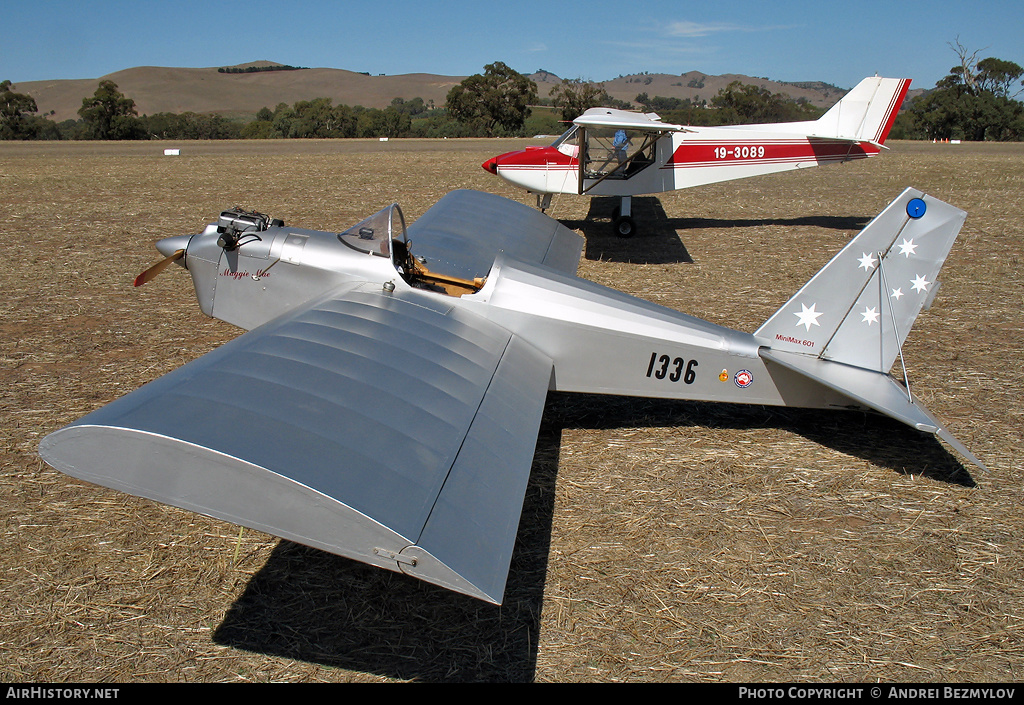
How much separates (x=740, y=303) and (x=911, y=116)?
55.2 m

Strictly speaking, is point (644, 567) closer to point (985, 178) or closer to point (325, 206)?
point (325, 206)

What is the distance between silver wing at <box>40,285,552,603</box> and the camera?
2982 millimetres

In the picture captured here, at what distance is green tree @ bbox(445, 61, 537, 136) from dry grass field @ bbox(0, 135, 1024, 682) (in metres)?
48.2

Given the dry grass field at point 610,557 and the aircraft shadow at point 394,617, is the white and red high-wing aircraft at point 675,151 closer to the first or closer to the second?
the dry grass field at point 610,557

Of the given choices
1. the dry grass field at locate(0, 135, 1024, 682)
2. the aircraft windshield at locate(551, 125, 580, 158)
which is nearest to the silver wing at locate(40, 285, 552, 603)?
the dry grass field at locate(0, 135, 1024, 682)

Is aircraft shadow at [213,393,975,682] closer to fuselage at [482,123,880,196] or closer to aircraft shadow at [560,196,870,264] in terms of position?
aircraft shadow at [560,196,870,264]

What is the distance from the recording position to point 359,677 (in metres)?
3.41

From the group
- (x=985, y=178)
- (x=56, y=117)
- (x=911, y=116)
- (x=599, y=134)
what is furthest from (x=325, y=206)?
(x=56, y=117)

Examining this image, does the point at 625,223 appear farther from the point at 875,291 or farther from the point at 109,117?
the point at 109,117

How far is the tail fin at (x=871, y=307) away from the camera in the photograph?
194 inches

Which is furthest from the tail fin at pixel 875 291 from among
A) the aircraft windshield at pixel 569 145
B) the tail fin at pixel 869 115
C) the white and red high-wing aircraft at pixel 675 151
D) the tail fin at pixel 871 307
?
the tail fin at pixel 869 115

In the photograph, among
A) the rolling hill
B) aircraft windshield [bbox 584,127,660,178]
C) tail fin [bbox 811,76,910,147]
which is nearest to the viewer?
aircraft windshield [bbox 584,127,660,178]

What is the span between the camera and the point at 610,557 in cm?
429

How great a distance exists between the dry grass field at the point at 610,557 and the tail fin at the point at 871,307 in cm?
69
